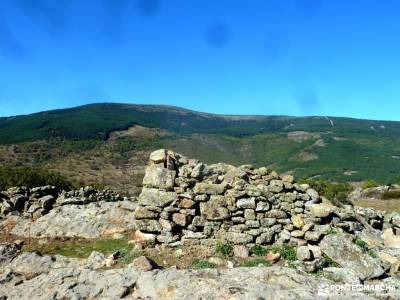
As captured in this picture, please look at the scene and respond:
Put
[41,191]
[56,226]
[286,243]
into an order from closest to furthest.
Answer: [286,243], [56,226], [41,191]

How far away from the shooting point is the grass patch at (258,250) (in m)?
14.6

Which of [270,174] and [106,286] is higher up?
[270,174]

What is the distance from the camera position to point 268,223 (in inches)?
605

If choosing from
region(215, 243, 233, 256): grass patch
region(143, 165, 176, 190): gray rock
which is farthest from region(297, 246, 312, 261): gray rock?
region(143, 165, 176, 190): gray rock

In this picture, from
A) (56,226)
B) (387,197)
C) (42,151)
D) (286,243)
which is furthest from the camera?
(42,151)

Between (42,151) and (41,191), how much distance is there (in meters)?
124

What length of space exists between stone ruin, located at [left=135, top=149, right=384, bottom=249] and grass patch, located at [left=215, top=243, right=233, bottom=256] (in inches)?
11.7

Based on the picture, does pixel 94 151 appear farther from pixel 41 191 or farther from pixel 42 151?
pixel 41 191

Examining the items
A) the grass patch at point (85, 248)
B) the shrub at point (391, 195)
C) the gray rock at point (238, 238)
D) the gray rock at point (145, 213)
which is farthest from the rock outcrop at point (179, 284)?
the shrub at point (391, 195)

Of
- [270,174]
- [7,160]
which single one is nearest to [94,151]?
[7,160]

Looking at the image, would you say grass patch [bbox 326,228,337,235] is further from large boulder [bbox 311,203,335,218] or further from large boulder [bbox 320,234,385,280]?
large boulder [bbox 311,203,335,218]

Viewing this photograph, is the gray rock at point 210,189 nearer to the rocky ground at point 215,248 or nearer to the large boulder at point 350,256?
the rocky ground at point 215,248

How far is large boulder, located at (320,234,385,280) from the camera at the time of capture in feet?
44.3

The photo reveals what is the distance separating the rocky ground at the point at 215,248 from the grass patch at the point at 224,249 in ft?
0.10
